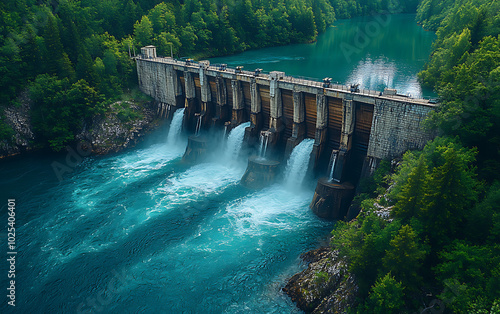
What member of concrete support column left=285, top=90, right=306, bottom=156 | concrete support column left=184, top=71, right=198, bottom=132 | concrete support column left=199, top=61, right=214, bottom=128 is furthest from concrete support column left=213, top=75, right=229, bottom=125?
concrete support column left=285, top=90, right=306, bottom=156

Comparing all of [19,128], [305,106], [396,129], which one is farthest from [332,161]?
[19,128]

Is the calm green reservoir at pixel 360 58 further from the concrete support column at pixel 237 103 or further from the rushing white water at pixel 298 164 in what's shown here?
the concrete support column at pixel 237 103

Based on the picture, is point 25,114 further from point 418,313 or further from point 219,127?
point 418,313

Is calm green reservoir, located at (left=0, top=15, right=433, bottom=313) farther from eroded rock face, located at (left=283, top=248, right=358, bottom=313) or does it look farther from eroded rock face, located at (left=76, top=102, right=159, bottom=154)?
eroded rock face, located at (left=76, top=102, right=159, bottom=154)

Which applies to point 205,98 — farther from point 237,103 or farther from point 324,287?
point 324,287

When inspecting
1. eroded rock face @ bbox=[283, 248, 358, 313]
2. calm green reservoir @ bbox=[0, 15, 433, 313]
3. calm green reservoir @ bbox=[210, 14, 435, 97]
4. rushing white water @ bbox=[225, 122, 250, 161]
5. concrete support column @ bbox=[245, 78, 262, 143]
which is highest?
calm green reservoir @ bbox=[210, 14, 435, 97]

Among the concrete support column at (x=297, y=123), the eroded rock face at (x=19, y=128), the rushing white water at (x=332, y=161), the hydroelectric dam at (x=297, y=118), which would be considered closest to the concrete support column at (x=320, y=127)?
the hydroelectric dam at (x=297, y=118)
